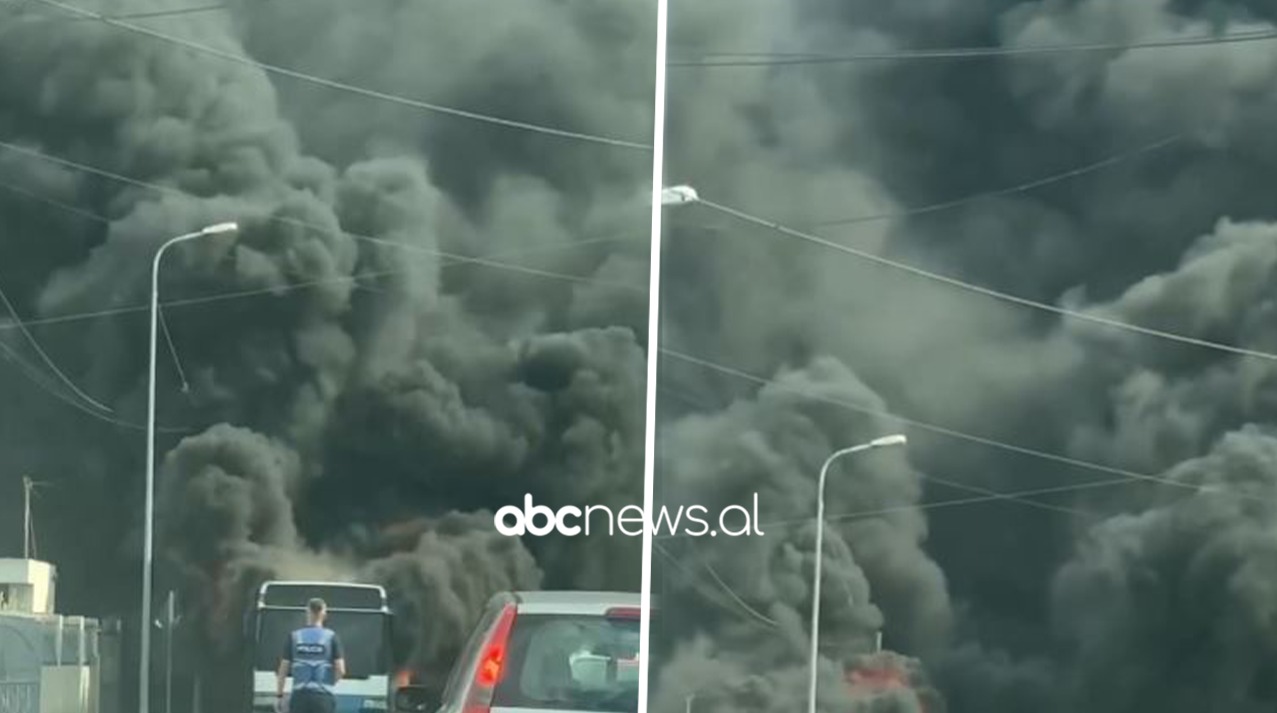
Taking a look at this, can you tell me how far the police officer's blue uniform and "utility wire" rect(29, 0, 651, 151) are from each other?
38.2 inches

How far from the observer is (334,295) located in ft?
14.2

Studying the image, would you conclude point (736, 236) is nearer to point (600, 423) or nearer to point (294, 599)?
point (600, 423)

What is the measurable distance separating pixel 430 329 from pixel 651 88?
588mm

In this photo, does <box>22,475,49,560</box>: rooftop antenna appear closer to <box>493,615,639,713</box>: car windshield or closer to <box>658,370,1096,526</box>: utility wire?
<box>493,615,639,713</box>: car windshield

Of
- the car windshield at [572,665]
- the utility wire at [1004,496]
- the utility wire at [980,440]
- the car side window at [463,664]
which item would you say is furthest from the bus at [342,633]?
the utility wire at [1004,496]

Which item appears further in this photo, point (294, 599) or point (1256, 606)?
point (294, 599)

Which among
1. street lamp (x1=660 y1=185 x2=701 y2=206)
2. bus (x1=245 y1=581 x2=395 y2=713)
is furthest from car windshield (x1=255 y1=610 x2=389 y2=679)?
street lamp (x1=660 y1=185 x2=701 y2=206)

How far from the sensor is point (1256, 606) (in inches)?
159

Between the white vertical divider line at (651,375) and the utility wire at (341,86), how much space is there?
6 centimetres

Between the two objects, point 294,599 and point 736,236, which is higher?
point 736,236

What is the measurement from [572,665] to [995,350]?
94cm

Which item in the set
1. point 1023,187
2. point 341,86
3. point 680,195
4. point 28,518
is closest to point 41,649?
point 28,518

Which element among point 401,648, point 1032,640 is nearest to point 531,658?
point 401,648

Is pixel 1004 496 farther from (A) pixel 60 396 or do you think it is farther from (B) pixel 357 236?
(A) pixel 60 396
